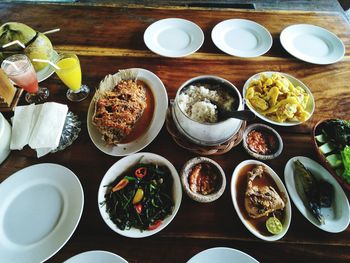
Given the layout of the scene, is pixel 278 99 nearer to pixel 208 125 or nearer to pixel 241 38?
pixel 208 125

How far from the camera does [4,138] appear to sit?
1.41 metres

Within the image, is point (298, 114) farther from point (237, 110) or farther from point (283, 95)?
point (237, 110)

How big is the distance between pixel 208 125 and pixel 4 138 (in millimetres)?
1131

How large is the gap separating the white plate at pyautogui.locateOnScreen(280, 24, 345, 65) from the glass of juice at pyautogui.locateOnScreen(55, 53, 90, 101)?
1.56 m

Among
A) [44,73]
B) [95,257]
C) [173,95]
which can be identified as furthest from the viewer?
[44,73]

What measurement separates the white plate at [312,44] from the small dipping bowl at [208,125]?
878 millimetres

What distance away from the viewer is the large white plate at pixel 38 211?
118cm

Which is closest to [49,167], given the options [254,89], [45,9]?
[254,89]

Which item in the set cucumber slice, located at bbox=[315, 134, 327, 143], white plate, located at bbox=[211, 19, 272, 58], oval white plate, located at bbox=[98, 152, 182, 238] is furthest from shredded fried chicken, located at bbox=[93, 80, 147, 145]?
cucumber slice, located at bbox=[315, 134, 327, 143]

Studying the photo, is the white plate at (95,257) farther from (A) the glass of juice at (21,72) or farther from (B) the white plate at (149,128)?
(A) the glass of juice at (21,72)

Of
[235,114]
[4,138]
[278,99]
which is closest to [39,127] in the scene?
[4,138]

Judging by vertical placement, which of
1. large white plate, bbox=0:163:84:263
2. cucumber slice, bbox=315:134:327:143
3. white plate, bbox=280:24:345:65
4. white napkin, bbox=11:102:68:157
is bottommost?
large white plate, bbox=0:163:84:263

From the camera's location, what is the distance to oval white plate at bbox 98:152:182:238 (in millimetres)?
1172

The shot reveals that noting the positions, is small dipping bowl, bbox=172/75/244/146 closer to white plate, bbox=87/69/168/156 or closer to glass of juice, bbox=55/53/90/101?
white plate, bbox=87/69/168/156
